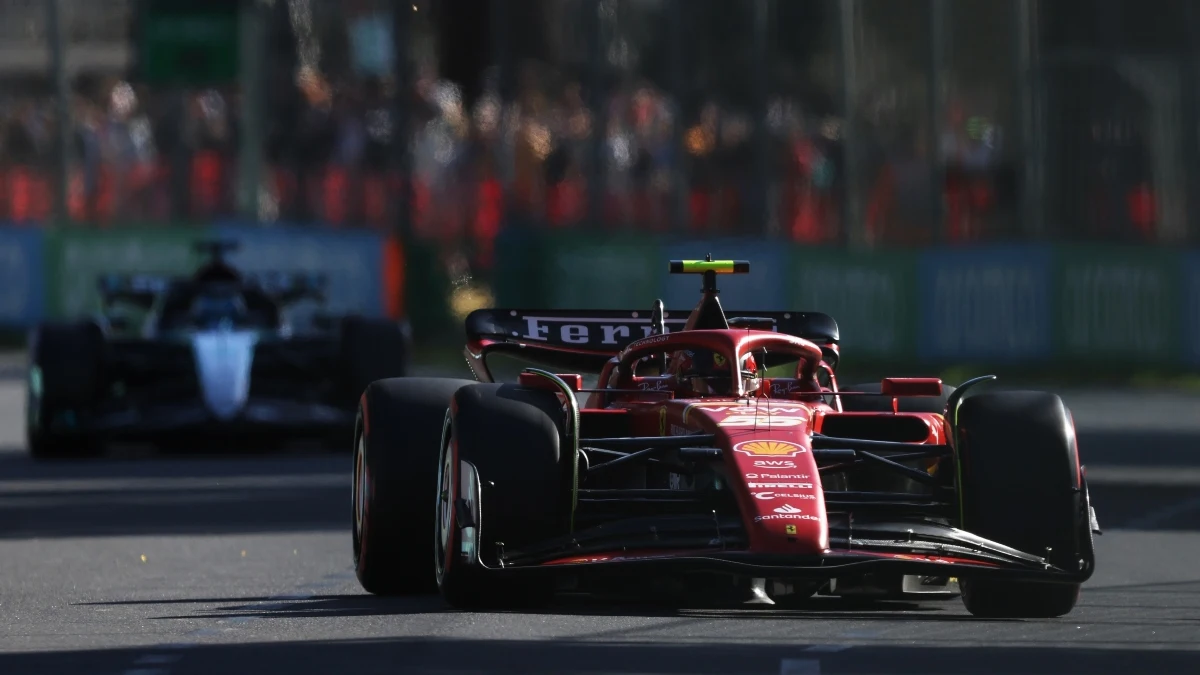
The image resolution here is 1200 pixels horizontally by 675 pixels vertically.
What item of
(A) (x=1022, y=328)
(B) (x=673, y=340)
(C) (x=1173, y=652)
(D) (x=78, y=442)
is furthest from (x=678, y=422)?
(A) (x=1022, y=328)

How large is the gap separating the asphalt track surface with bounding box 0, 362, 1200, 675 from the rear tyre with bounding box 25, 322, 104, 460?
2.41 meters

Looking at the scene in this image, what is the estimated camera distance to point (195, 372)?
639 inches

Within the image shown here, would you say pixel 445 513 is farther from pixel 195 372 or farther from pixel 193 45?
pixel 193 45

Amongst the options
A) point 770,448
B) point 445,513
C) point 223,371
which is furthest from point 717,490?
point 223,371

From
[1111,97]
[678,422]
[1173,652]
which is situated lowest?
[1173,652]

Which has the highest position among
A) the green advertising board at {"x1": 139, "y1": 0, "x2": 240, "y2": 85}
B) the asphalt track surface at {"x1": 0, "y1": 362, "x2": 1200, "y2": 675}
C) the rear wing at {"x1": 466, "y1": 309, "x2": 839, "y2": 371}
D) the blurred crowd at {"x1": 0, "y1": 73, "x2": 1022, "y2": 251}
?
the green advertising board at {"x1": 139, "y1": 0, "x2": 240, "y2": 85}

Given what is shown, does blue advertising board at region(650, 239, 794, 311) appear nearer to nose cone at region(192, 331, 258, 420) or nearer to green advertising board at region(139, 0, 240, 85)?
green advertising board at region(139, 0, 240, 85)

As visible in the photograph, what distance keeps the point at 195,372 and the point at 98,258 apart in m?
11.0

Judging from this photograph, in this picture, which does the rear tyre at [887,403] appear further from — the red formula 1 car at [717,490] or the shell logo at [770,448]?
the shell logo at [770,448]

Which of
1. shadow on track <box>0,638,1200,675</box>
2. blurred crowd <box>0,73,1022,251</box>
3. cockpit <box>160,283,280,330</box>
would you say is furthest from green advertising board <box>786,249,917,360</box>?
shadow on track <box>0,638,1200,675</box>

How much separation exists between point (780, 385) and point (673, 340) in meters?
0.56

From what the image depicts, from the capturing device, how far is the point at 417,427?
9.05 m

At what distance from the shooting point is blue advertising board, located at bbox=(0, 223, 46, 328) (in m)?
27.0

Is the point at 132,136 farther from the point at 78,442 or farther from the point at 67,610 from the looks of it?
the point at 67,610
